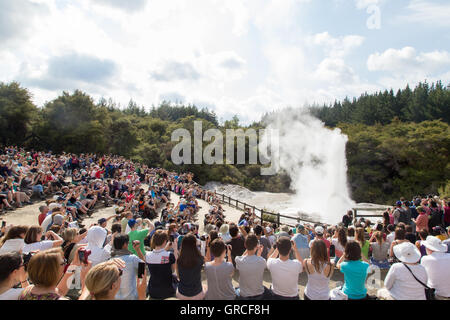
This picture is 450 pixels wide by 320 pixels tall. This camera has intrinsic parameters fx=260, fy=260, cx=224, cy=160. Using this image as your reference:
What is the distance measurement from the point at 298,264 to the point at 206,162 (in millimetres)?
35629

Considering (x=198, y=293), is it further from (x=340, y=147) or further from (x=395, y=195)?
(x=395, y=195)

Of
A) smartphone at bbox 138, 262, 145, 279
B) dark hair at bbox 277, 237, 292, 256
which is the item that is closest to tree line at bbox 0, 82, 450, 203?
dark hair at bbox 277, 237, 292, 256

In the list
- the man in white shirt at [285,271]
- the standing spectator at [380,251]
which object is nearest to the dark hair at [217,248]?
the man in white shirt at [285,271]

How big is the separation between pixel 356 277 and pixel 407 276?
68 cm

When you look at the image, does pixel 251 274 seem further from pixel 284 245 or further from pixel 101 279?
pixel 101 279

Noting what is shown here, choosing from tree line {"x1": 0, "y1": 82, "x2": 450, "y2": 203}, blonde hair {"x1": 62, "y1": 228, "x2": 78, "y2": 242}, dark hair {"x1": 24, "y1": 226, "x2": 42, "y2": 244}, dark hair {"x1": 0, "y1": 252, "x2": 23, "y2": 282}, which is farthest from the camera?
tree line {"x1": 0, "y1": 82, "x2": 450, "y2": 203}

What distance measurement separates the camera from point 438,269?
3.82 m

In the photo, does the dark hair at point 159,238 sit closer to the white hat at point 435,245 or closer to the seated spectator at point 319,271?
the seated spectator at point 319,271

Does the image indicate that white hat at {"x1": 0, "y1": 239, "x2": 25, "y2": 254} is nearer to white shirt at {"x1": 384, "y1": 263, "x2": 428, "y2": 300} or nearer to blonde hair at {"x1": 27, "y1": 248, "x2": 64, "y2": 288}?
blonde hair at {"x1": 27, "y1": 248, "x2": 64, "y2": 288}

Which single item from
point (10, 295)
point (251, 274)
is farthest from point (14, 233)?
point (251, 274)

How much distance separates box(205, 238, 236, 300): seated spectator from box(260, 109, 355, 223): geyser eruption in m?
16.2

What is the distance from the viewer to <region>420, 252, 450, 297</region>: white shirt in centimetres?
378

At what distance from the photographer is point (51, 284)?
8.55 ft

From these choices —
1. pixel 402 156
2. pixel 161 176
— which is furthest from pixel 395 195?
pixel 161 176
